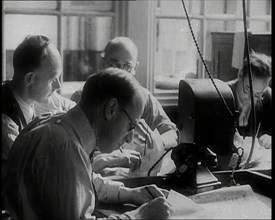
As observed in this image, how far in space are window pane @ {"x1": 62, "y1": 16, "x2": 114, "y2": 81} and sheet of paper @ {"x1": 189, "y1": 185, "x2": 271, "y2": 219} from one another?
2044 mm

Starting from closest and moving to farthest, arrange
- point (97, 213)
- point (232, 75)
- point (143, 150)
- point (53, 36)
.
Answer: point (97, 213)
point (143, 150)
point (53, 36)
point (232, 75)

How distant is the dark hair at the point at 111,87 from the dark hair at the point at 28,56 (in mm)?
779

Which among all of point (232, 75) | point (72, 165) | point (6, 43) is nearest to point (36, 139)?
point (72, 165)

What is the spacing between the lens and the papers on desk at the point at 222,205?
5.48ft

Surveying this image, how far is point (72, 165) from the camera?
4.98 ft

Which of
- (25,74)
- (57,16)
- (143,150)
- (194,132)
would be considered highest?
(57,16)

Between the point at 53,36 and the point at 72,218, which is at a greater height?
the point at 53,36

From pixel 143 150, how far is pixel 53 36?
1.31m

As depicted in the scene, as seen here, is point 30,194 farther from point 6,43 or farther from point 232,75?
point 232,75

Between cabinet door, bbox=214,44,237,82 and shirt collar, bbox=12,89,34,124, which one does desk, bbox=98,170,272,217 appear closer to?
shirt collar, bbox=12,89,34,124

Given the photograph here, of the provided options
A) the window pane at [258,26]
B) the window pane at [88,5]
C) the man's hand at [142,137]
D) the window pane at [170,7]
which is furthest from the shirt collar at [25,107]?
the window pane at [258,26]

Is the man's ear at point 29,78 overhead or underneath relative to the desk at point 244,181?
overhead

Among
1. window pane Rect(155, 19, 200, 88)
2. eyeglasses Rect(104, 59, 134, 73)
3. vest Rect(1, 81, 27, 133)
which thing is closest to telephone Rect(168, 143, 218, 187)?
vest Rect(1, 81, 27, 133)

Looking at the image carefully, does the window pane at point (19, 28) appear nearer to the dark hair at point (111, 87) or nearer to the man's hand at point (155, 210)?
the dark hair at point (111, 87)
